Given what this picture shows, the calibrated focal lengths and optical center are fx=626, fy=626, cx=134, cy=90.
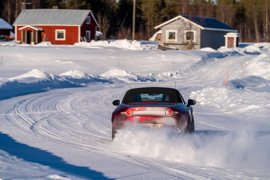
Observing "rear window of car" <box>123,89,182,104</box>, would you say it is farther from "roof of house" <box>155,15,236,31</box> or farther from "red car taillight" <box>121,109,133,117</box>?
"roof of house" <box>155,15,236,31</box>

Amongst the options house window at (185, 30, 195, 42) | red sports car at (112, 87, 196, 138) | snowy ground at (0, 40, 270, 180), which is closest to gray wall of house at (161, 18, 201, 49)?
house window at (185, 30, 195, 42)

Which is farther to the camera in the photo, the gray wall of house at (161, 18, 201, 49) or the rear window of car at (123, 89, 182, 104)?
the gray wall of house at (161, 18, 201, 49)

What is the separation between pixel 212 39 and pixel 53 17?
19.9 meters

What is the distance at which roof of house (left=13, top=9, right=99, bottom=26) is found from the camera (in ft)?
253

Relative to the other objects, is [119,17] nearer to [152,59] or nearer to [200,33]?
[200,33]

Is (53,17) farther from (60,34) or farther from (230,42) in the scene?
(230,42)

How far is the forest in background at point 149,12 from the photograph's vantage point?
104m

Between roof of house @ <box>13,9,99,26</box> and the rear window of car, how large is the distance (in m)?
63.7

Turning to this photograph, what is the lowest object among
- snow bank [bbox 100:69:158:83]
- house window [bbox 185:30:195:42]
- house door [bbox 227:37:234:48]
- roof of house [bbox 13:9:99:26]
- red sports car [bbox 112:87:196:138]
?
snow bank [bbox 100:69:158:83]

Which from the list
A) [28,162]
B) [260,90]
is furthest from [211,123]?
[260,90]

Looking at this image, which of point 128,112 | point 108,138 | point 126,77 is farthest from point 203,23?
point 128,112

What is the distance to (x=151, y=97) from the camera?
45.0ft

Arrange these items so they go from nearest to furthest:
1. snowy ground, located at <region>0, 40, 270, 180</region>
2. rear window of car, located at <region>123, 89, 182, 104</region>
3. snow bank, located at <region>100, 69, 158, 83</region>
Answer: snowy ground, located at <region>0, 40, 270, 180</region>, rear window of car, located at <region>123, 89, 182, 104</region>, snow bank, located at <region>100, 69, 158, 83</region>

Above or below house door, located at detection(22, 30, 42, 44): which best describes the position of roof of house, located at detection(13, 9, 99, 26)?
above
